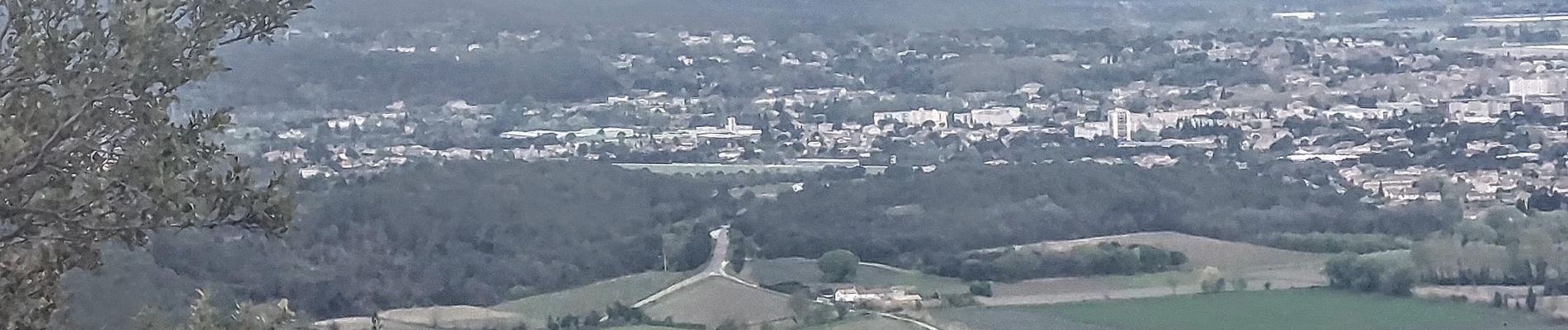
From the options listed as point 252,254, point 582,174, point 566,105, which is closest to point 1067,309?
point 582,174

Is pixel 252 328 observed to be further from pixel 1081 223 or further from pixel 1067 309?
pixel 1081 223

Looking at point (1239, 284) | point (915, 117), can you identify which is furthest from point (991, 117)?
point (1239, 284)

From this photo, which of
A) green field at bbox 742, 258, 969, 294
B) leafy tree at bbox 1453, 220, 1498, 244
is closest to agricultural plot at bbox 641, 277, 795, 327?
green field at bbox 742, 258, 969, 294

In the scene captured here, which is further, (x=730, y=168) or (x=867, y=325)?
(x=730, y=168)

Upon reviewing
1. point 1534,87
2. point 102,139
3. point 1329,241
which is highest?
point 102,139

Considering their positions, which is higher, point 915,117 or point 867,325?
point 867,325

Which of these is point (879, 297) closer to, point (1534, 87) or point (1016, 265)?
point (1016, 265)

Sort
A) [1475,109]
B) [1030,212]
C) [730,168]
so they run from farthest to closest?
[1475,109] < [730,168] < [1030,212]
